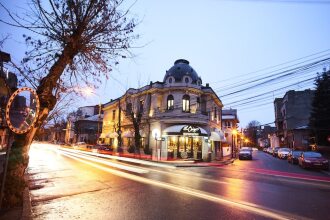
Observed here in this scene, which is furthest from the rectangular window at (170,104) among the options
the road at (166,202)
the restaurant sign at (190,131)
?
the road at (166,202)

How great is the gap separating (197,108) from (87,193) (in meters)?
24.8

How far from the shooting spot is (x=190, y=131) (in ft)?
94.9

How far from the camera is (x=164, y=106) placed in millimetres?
31953

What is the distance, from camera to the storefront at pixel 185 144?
30.0 meters

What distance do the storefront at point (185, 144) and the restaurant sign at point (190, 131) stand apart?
0.28 m

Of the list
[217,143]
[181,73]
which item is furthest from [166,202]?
[217,143]

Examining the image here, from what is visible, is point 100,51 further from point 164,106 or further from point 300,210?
point 164,106

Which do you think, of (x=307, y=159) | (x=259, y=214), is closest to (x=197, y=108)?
(x=307, y=159)

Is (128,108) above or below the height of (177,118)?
above

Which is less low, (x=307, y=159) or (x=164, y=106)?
(x=164, y=106)

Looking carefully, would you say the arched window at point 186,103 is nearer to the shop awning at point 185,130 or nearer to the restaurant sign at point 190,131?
the shop awning at point 185,130

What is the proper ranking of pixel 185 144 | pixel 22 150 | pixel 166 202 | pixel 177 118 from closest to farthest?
pixel 22 150 < pixel 166 202 < pixel 177 118 < pixel 185 144

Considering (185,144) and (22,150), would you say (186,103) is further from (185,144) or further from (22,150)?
(22,150)

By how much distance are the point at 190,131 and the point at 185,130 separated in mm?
639
